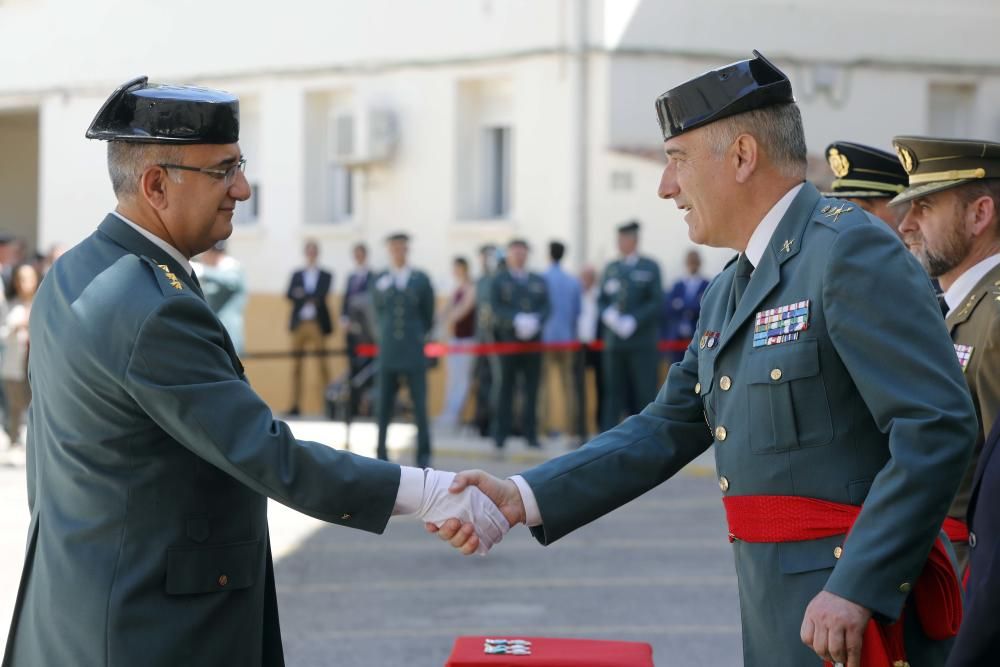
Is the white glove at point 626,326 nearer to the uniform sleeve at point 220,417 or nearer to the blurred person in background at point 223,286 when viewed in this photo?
the blurred person in background at point 223,286

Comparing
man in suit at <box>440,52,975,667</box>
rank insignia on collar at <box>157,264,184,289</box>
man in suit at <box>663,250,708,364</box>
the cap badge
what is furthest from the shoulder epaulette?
man in suit at <box>663,250,708,364</box>

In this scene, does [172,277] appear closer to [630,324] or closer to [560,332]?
[630,324]

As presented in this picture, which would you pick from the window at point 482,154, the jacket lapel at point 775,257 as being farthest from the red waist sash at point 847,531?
the window at point 482,154

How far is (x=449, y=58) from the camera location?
19828 mm

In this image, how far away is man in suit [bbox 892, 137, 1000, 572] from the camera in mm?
4477

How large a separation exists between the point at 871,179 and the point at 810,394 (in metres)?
2.75

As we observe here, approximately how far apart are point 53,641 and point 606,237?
15196 millimetres

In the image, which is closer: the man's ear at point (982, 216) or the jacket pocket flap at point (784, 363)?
the jacket pocket flap at point (784, 363)

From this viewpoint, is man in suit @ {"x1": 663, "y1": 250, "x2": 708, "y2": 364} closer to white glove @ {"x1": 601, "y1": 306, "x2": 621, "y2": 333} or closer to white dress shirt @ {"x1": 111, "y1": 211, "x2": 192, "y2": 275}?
white glove @ {"x1": 601, "y1": 306, "x2": 621, "y2": 333}

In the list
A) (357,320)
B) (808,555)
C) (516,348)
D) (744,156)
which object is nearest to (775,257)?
(744,156)

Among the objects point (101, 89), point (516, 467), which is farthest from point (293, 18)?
point (516, 467)

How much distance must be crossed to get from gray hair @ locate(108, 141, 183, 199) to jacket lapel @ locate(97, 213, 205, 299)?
0.28ft

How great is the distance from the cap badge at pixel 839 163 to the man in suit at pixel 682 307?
1040cm

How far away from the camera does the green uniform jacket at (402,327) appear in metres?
14.5
